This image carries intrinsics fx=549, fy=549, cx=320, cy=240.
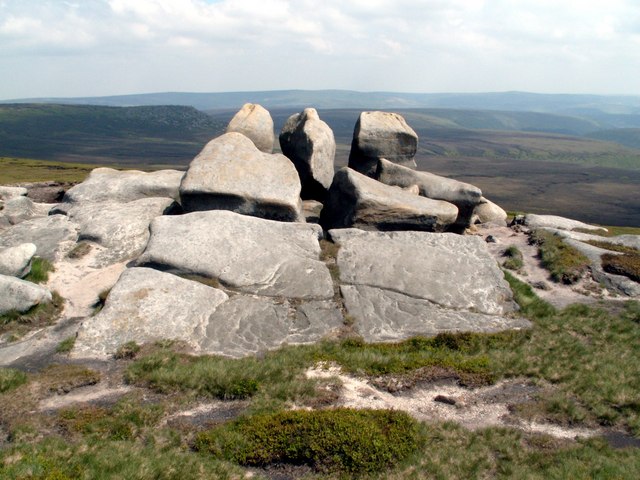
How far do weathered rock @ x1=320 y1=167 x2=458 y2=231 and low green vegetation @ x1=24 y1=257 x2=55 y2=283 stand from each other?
15870 millimetres

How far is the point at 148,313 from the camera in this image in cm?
2245

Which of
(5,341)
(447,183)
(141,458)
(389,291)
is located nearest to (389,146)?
(447,183)

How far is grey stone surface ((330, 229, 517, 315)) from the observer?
86.1 feet

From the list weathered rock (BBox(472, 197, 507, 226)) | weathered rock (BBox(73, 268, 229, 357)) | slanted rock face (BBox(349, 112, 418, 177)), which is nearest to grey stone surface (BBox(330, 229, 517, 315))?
weathered rock (BBox(73, 268, 229, 357))

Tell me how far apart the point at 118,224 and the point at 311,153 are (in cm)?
1278

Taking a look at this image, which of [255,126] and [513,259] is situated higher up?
[255,126]

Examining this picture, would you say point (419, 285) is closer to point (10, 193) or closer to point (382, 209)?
point (382, 209)

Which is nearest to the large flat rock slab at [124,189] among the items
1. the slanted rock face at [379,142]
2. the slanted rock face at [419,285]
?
the slanted rock face at [419,285]

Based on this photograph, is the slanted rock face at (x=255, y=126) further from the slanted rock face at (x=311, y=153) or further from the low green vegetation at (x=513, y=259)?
the low green vegetation at (x=513, y=259)

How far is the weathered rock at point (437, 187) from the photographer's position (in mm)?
36250

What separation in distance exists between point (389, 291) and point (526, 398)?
9120 millimetres

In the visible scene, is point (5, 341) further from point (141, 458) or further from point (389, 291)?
point (389, 291)

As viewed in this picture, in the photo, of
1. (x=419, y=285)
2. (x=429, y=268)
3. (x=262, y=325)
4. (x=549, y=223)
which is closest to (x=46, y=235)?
(x=262, y=325)

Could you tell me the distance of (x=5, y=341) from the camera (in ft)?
70.9
